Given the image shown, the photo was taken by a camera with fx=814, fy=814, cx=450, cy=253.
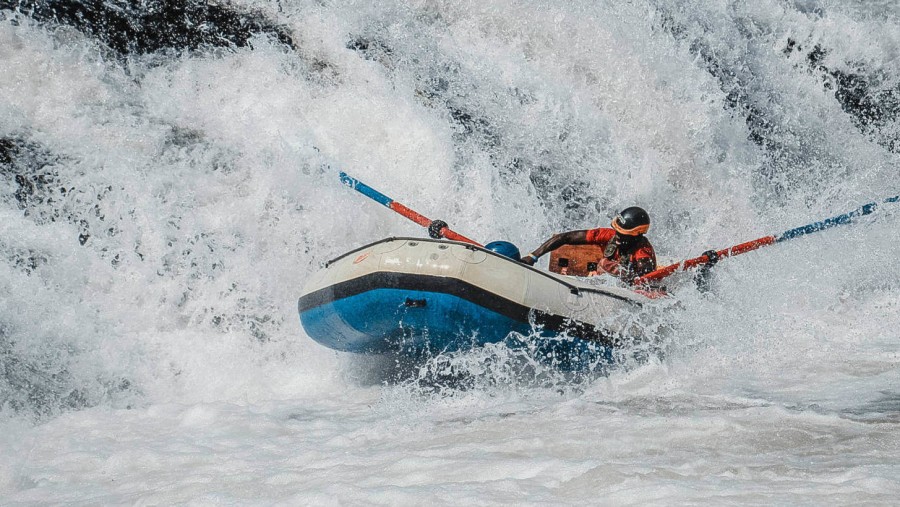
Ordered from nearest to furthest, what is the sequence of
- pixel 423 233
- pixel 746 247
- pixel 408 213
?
pixel 746 247
pixel 408 213
pixel 423 233

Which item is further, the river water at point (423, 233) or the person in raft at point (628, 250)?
the person in raft at point (628, 250)

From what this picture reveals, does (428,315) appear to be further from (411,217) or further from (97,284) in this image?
(97,284)

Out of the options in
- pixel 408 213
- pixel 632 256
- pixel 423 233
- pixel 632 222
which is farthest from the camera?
pixel 423 233

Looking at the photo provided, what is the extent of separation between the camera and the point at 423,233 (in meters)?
6.72

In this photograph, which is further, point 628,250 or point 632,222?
point 628,250

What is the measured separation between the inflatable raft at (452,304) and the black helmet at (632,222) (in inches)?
28.2

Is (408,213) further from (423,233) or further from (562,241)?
(562,241)

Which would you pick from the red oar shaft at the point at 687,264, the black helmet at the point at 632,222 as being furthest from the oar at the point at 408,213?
the red oar shaft at the point at 687,264

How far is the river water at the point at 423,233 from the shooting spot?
331cm

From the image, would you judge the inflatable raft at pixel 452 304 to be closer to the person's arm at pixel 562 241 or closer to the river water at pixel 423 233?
the river water at pixel 423 233

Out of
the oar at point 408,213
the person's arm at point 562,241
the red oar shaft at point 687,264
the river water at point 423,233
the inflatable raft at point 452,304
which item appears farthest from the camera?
the person's arm at point 562,241

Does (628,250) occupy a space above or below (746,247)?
below

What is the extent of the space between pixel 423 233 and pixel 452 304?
2358 mm

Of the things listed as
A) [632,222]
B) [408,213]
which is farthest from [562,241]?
[408,213]
